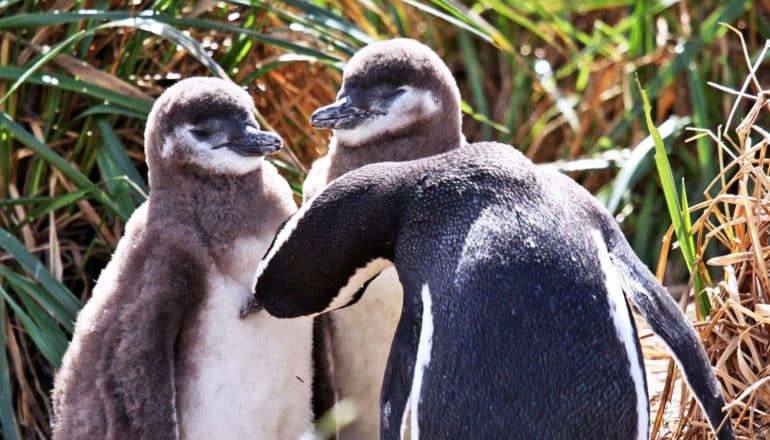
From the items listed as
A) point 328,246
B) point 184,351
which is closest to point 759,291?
point 328,246

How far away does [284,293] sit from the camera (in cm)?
263

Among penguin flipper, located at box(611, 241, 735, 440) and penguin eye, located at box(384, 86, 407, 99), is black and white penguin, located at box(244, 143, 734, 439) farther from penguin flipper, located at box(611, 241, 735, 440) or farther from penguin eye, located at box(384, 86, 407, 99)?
penguin eye, located at box(384, 86, 407, 99)

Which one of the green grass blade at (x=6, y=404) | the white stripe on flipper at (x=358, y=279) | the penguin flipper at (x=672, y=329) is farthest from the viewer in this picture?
the green grass blade at (x=6, y=404)

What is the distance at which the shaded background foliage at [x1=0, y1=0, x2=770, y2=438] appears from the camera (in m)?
3.39

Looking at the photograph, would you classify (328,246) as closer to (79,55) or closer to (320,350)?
(320,350)

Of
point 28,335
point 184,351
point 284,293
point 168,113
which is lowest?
point 28,335

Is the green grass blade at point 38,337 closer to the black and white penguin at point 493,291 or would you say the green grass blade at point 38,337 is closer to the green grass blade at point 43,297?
the green grass blade at point 43,297

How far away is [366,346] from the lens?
3096 millimetres

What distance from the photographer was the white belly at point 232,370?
9.36ft

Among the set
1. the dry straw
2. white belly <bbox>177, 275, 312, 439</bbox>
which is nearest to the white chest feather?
white belly <bbox>177, 275, 312, 439</bbox>

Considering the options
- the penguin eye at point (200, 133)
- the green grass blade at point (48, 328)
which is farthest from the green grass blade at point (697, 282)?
the green grass blade at point (48, 328)

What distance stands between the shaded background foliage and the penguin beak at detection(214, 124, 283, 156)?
0.48 meters

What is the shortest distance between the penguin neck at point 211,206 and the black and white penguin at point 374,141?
0.62 feet

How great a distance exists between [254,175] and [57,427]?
2.13 ft
